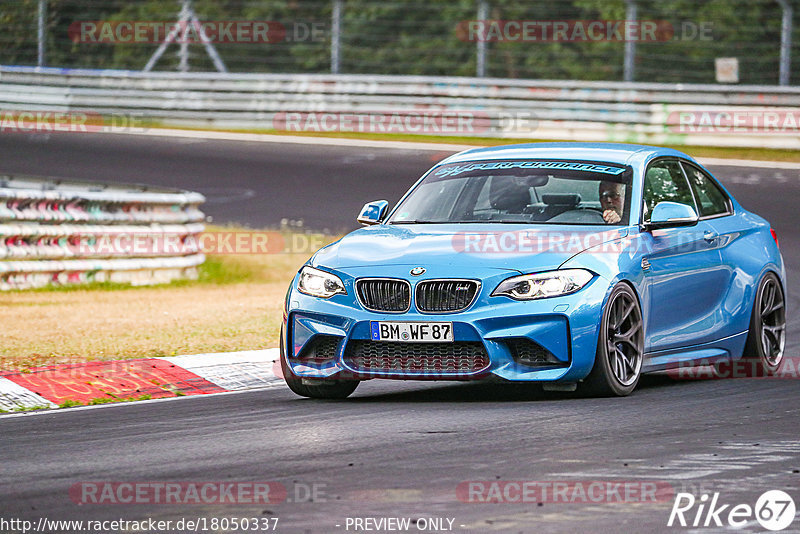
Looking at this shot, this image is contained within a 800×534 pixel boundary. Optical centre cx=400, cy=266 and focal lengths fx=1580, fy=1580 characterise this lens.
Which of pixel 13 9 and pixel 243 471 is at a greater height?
pixel 13 9

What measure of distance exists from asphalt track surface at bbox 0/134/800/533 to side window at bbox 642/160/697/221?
118 centimetres

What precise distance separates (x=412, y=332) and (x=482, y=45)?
66.6 ft

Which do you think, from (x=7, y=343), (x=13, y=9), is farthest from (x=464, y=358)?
(x=13, y=9)

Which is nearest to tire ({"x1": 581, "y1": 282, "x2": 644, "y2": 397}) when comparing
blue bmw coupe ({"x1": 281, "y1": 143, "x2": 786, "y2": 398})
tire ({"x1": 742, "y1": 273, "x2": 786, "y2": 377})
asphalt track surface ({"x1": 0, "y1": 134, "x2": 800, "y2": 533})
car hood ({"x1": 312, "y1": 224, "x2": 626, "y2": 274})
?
blue bmw coupe ({"x1": 281, "y1": 143, "x2": 786, "y2": 398})

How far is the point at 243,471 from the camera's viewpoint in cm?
683

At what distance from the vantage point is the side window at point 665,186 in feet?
33.0

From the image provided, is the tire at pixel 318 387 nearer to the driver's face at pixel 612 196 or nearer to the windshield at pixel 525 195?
the windshield at pixel 525 195

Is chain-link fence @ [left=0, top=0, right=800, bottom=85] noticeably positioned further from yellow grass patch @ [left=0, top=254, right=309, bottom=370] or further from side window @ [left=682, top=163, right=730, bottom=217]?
side window @ [left=682, top=163, right=730, bottom=217]

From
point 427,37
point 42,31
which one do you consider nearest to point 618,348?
point 42,31

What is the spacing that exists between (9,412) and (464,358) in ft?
8.66

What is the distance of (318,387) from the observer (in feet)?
31.0

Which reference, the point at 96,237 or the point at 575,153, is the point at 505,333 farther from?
the point at 96,237

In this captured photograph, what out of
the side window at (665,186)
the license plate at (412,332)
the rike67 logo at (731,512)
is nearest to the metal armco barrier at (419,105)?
the side window at (665,186)

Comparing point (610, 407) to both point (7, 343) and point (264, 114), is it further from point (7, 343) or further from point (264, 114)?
point (264, 114)
